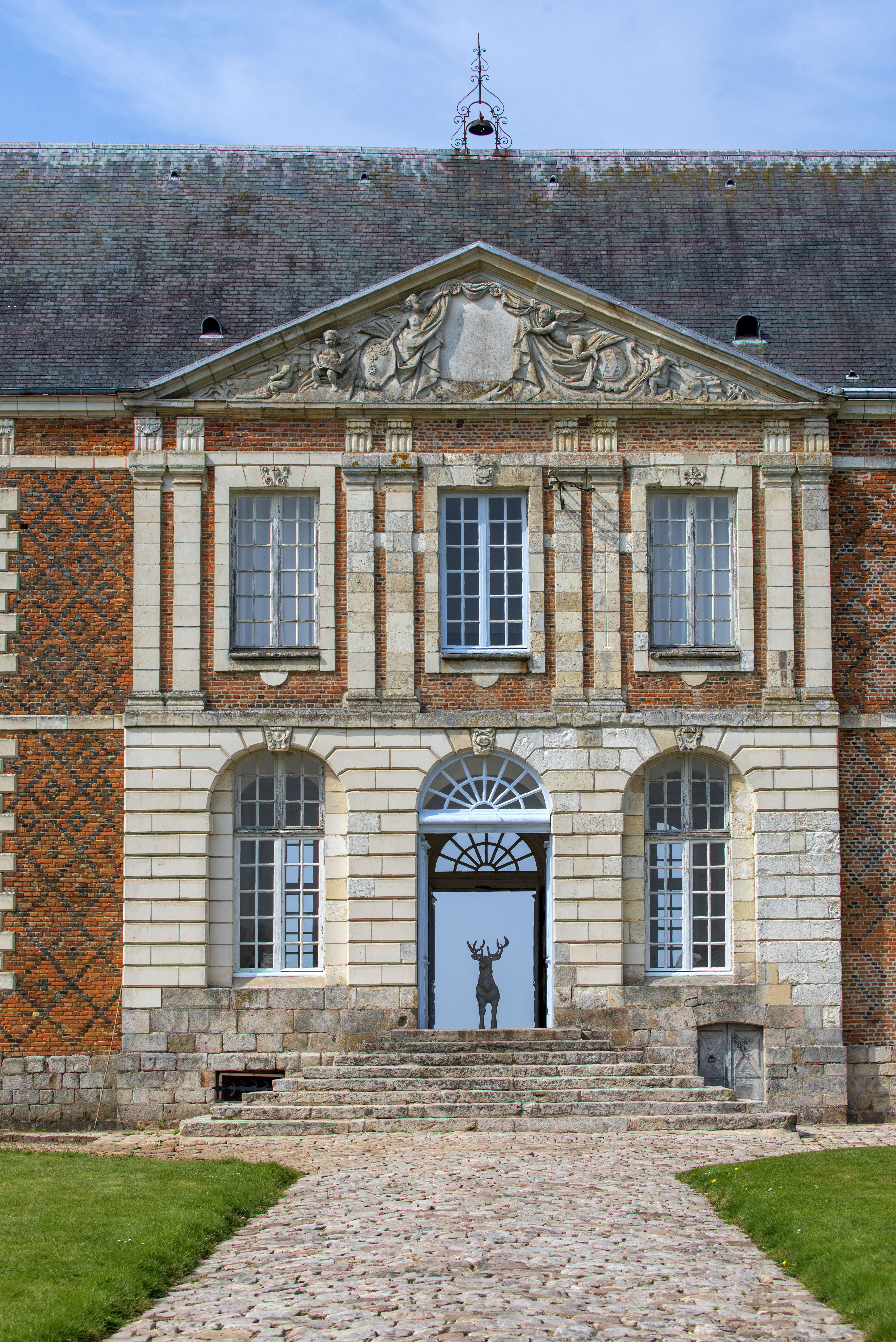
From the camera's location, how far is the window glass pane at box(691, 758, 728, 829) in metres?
17.6

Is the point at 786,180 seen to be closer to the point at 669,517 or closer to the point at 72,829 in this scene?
the point at 669,517

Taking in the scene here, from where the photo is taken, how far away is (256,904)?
57.1 feet

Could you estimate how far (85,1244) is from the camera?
893 cm

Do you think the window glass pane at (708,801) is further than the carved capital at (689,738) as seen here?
Yes

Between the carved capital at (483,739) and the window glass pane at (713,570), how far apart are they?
238 cm

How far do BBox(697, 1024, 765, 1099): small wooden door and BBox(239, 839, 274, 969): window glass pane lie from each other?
173 inches

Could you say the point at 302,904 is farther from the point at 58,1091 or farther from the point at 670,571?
the point at 670,571

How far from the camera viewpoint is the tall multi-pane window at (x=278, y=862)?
1733 centimetres

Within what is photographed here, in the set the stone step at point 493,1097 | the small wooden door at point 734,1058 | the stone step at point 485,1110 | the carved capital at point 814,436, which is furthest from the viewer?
the carved capital at point 814,436

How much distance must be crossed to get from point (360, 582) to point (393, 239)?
188 inches

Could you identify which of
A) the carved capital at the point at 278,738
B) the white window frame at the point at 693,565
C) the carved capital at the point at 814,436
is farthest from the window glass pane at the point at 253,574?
the carved capital at the point at 814,436

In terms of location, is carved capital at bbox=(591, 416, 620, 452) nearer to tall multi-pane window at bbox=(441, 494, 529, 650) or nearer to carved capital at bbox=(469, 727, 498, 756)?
tall multi-pane window at bbox=(441, 494, 529, 650)

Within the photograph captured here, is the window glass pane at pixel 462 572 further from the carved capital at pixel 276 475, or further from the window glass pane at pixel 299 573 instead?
the carved capital at pixel 276 475

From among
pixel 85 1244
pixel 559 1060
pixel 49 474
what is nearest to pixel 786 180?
pixel 49 474
